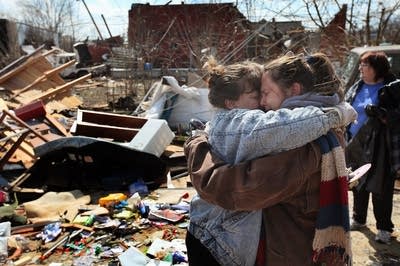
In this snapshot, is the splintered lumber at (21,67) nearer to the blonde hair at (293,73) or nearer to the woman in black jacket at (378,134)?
the woman in black jacket at (378,134)

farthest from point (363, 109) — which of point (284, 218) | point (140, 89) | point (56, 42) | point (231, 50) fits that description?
point (56, 42)

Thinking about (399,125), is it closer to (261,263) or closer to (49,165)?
(261,263)

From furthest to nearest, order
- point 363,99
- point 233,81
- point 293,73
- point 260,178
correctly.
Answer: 1. point 363,99
2. point 233,81
3. point 293,73
4. point 260,178

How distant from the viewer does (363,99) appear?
3820 mm

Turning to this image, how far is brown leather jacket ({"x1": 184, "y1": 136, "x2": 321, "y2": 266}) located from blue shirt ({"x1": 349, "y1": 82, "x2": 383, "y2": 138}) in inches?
98.2

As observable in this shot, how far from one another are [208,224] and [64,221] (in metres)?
3.13

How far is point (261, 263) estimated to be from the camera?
157 centimetres

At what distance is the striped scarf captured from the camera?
1.46 metres

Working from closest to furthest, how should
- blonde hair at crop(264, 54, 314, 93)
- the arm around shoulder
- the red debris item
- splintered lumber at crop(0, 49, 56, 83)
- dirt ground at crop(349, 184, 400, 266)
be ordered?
the arm around shoulder
blonde hair at crop(264, 54, 314, 93)
dirt ground at crop(349, 184, 400, 266)
the red debris item
splintered lumber at crop(0, 49, 56, 83)

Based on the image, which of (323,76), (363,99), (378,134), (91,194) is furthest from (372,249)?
(91,194)

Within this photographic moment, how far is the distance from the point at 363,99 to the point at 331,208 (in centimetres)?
261

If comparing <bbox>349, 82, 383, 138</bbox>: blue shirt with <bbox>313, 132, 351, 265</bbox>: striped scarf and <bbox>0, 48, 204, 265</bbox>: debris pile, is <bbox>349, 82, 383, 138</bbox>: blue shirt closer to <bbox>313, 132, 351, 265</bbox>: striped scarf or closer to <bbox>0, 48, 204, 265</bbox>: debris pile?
<bbox>0, 48, 204, 265</bbox>: debris pile

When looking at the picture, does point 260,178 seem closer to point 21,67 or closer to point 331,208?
point 331,208

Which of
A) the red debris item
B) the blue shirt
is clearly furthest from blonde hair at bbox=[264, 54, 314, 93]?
Answer: the red debris item
